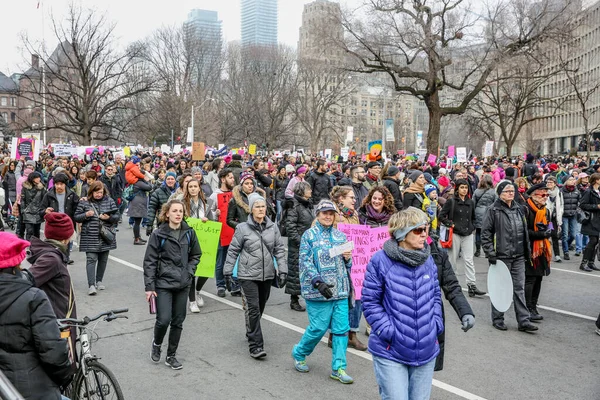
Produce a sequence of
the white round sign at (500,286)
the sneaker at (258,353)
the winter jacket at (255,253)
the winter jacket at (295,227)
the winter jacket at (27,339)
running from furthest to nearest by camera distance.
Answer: the winter jacket at (295,227), the white round sign at (500,286), the winter jacket at (255,253), the sneaker at (258,353), the winter jacket at (27,339)

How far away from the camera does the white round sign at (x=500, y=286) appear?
278 inches

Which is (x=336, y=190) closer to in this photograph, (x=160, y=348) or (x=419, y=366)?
(x=160, y=348)

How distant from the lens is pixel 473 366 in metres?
6.08

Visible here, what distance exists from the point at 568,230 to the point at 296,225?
26.0 ft

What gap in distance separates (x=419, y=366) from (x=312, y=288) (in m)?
1.84

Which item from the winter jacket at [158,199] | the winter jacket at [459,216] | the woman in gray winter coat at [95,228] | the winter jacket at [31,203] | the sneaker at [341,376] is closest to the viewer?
the sneaker at [341,376]

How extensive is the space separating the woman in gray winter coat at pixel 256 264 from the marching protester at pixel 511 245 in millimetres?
2772

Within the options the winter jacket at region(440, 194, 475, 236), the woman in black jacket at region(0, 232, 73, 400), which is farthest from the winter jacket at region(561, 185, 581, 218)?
the woman in black jacket at region(0, 232, 73, 400)

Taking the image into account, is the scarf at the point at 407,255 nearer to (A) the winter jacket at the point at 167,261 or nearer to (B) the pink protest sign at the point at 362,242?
(A) the winter jacket at the point at 167,261

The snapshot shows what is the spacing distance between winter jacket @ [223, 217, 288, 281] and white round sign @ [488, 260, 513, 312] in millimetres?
2661

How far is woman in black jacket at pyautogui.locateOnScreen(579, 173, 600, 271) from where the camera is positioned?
11227 mm

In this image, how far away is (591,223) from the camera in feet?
37.2

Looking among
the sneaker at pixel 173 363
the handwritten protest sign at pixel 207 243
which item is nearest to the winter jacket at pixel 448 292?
the sneaker at pixel 173 363

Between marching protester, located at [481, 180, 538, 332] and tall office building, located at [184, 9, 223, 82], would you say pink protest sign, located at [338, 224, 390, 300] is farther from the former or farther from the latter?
tall office building, located at [184, 9, 223, 82]
